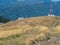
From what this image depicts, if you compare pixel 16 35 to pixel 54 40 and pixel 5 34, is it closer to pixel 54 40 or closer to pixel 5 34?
pixel 5 34

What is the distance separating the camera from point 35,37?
28953mm

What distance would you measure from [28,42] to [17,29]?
6.73 metres

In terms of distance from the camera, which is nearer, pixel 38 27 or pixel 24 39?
pixel 24 39

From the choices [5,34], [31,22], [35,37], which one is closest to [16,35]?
[5,34]

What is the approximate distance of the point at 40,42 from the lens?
28109 millimetres

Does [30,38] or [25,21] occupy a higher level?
[30,38]

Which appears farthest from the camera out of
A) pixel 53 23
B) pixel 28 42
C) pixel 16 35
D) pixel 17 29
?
pixel 53 23

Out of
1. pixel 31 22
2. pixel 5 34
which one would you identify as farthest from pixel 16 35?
pixel 31 22

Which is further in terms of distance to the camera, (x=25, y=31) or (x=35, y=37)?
(x=25, y=31)

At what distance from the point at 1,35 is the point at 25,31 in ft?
9.53

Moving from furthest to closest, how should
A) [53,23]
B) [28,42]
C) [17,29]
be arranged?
[53,23], [17,29], [28,42]

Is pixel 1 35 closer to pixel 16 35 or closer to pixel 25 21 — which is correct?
pixel 16 35

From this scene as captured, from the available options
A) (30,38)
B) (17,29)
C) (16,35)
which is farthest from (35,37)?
(17,29)

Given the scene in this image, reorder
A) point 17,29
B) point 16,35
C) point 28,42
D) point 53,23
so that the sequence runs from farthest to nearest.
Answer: point 53,23 → point 17,29 → point 16,35 → point 28,42
